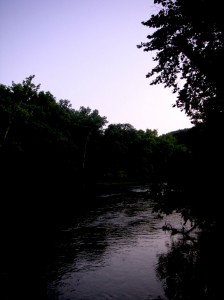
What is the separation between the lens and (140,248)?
1995 cm

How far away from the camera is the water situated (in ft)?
44.7

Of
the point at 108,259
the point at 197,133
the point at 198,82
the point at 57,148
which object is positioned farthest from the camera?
the point at 57,148

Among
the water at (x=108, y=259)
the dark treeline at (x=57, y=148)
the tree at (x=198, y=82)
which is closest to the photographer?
the tree at (x=198, y=82)

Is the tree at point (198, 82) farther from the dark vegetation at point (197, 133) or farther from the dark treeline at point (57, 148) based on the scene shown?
the dark treeline at point (57, 148)

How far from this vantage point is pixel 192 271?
1494 centimetres

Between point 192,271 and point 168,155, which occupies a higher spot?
point 168,155

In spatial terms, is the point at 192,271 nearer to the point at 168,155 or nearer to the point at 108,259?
the point at 108,259

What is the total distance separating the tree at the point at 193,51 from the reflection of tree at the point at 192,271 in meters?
5.16

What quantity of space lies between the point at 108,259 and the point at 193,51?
1257 centimetres

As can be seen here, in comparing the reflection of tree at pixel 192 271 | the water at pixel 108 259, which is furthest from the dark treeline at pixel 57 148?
the reflection of tree at pixel 192 271

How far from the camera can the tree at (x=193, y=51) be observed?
436 inches

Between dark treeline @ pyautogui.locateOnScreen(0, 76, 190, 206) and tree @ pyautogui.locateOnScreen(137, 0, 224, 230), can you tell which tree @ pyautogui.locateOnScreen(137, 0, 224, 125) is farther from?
dark treeline @ pyautogui.locateOnScreen(0, 76, 190, 206)

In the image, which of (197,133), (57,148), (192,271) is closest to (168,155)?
(197,133)

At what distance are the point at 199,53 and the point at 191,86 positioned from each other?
2.11 meters
